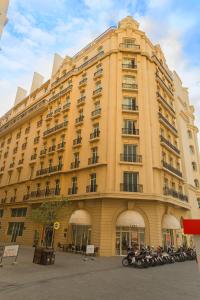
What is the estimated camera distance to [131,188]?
24.4m

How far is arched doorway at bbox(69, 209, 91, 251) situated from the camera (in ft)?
80.5

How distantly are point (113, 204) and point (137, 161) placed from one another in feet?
18.8

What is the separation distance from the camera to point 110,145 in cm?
2606

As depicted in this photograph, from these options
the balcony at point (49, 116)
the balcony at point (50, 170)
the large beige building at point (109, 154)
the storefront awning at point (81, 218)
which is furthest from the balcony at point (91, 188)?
the balcony at point (49, 116)

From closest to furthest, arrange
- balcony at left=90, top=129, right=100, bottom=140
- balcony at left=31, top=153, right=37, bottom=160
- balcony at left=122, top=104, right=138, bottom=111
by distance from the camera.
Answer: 1. balcony at left=90, top=129, right=100, bottom=140
2. balcony at left=122, top=104, right=138, bottom=111
3. balcony at left=31, top=153, right=37, bottom=160

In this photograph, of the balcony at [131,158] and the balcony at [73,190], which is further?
the balcony at [73,190]

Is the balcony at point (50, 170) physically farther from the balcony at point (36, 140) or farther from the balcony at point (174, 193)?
the balcony at point (174, 193)

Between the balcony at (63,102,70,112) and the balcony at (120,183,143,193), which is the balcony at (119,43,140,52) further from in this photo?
the balcony at (120,183,143,193)

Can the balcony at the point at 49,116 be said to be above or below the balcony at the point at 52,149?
above

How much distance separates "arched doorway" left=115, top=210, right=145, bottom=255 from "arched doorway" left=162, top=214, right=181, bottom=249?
119 inches

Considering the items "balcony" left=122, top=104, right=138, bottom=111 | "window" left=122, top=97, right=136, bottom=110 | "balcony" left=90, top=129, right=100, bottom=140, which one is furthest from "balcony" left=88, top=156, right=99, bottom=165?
"window" left=122, top=97, right=136, bottom=110

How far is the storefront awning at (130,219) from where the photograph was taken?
74.8ft

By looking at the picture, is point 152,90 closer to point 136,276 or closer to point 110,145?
point 110,145

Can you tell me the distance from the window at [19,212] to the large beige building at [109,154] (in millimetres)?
165
